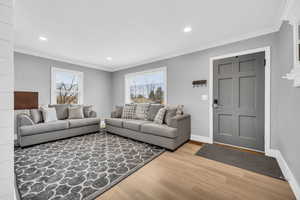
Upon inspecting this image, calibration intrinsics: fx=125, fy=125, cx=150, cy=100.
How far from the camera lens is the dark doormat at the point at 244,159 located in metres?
1.94

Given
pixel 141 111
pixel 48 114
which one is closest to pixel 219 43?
pixel 141 111

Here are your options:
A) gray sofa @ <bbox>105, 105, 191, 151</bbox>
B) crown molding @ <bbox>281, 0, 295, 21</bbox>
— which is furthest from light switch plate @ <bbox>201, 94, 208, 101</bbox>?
crown molding @ <bbox>281, 0, 295, 21</bbox>

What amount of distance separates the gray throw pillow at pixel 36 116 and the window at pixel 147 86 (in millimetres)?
2758

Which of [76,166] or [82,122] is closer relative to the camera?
[76,166]

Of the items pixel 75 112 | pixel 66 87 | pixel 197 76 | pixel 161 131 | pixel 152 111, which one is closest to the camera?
pixel 161 131

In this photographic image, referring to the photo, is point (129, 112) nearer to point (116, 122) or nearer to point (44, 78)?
point (116, 122)

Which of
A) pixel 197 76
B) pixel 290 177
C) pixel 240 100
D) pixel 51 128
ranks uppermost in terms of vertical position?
pixel 197 76

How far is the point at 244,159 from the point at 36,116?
15.7 feet

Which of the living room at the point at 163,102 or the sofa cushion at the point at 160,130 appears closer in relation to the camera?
the living room at the point at 163,102

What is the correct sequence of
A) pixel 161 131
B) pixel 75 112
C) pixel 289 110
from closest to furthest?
pixel 289 110
pixel 161 131
pixel 75 112

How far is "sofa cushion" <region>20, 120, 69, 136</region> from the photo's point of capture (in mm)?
2754

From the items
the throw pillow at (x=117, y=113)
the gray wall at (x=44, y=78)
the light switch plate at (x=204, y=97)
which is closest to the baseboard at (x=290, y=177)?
the light switch plate at (x=204, y=97)

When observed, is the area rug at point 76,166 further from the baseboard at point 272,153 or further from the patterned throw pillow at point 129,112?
the baseboard at point 272,153

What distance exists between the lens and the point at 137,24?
7.70 feet
